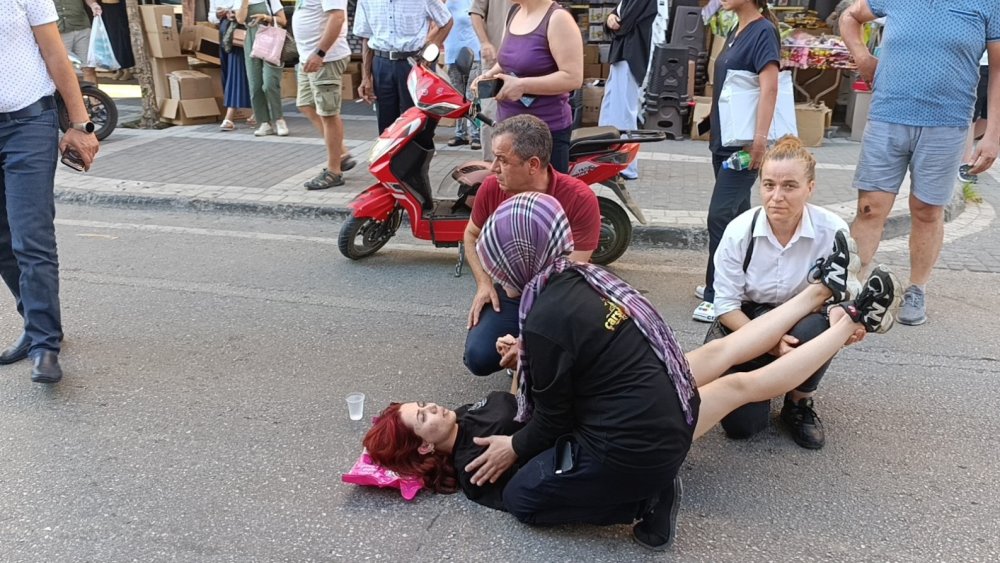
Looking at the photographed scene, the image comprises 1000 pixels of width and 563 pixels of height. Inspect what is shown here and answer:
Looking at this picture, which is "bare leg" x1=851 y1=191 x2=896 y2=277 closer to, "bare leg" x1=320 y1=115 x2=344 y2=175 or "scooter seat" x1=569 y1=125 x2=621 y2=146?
"scooter seat" x1=569 y1=125 x2=621 y2=146

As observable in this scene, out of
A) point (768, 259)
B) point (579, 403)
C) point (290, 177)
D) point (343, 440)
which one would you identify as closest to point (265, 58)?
point (290, 177)

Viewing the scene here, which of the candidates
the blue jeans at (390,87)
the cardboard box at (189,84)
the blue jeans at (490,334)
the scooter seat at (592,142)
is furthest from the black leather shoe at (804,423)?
the cardboard box at (189,84)

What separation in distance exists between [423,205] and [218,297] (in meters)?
1.34

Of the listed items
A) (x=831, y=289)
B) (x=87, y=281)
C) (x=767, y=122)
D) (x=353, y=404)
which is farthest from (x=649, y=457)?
(x=87, y=281)

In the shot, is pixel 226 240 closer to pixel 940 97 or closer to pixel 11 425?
pixel 11 425

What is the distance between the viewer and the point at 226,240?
18.9 feet

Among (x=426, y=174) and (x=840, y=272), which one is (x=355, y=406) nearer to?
(x=840, y=272)

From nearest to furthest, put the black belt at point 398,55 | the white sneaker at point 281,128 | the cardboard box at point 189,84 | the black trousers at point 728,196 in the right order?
the black trousers at point 728,196
the black belt at point 398,55
the white sneaker at point 281,128
the cardboard box at point 189,84

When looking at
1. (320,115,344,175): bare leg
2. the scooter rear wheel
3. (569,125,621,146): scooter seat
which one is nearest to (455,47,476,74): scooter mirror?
(320,115,344,175): bare leg

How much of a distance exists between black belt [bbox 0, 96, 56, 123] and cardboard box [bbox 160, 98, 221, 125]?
264 inches

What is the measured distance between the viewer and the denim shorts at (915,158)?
3.97m

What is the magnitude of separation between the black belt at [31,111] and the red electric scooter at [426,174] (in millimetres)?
1866

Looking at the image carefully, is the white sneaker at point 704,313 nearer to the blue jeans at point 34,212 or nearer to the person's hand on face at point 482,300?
the person's hand on face at point 482,300

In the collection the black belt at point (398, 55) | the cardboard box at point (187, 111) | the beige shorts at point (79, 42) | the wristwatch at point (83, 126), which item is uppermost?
the black belt at point (398, 55)
